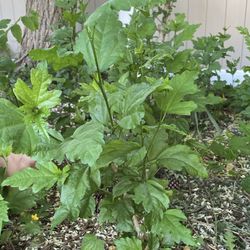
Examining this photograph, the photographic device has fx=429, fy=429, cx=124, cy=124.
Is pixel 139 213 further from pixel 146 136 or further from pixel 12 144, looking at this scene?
pixel 12 144

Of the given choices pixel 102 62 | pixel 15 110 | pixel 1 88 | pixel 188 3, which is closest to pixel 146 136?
pixel 102 62

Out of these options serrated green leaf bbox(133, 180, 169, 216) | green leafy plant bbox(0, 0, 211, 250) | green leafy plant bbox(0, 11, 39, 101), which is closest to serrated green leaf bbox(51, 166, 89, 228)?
green leafy plant bbox(0, 0, 211, 250)

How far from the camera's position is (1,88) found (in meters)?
1.37

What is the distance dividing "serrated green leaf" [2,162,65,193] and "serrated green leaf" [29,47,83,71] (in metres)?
0.23

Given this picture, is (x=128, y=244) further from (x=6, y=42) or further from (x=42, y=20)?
(x=42, y=20)

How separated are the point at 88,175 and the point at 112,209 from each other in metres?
0.14

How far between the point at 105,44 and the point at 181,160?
0.31m

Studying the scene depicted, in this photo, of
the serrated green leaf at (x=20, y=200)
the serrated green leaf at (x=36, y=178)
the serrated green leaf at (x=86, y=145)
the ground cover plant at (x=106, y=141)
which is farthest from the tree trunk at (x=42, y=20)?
the serrated green leaf at (x=86, y=145)

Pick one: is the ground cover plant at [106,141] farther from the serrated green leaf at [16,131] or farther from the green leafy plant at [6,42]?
the green leafy plant at [6,42]

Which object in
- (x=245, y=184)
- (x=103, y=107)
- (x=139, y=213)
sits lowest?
(x=245, y=184)

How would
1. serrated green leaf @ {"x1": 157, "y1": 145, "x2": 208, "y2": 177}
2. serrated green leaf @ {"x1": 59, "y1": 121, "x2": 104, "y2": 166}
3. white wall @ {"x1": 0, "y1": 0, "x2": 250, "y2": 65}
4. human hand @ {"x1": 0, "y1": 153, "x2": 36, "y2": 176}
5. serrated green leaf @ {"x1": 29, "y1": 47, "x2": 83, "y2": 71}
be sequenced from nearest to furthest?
serrated green leaf @ {"x1": 59, "y1": 121, "x2": 104, "y2": 166}, serrated green leaf @ {"x1": 29, "y1": 47, "x2": 83, "y2": 71}, serrated green leaf @ {"x1": 157, "y1": 145, "x2": 208, "y2": 177}, human hand @ {"x1": 0, "y1": 153, "x2": 36, "y2": 176}, white wall @ {"x1": 0, "y1": 0, "x2": 250, "y2": 65}

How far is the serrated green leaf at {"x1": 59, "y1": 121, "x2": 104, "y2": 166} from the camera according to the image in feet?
2.41

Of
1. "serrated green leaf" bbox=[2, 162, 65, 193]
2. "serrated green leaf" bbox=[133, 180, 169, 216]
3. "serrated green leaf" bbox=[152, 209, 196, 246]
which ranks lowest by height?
"serrated green leaf" bbox=[152, 209, 196, 246]

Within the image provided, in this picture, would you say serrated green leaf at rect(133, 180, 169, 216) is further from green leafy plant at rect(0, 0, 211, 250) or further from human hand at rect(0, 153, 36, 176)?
human hand at rect(0, 153, 36, 176)
